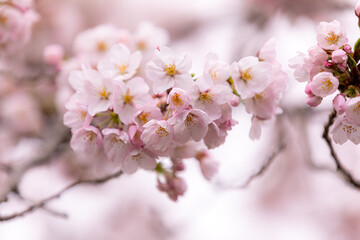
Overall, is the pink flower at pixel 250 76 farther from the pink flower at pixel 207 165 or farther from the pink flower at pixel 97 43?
the pink flower at pixel 97 43

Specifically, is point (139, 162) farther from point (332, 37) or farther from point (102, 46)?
point (102, 46)

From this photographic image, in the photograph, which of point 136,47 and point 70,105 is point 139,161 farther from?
point 136,47

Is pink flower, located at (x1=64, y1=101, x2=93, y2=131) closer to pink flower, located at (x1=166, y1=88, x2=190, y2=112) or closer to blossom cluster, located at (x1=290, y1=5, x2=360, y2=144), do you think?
pink flower, located at (x1=166, y1=88, x2=190, y2=112)

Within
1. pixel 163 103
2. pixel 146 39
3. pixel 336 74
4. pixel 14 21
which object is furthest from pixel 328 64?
pixel 14 21

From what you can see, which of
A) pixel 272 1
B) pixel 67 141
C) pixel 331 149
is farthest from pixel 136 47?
pixel 272 1

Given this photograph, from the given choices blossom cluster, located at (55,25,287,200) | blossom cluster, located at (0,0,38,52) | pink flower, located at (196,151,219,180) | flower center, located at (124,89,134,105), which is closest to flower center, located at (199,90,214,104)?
blossom cluster, located at (55,25,287,200)

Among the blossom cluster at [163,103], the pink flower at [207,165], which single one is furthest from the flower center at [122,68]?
the pink flower at [207,165]
